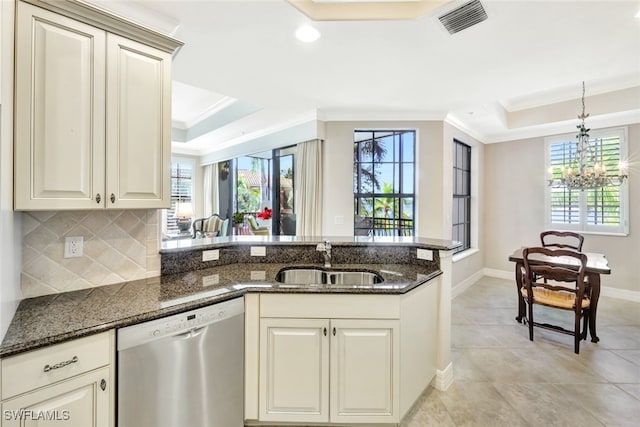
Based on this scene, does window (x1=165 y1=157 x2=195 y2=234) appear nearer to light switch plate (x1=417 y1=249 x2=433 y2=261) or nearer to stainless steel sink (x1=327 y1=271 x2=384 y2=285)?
stainless steel sink (x1=327 y1=271 x2=384 y2=285)

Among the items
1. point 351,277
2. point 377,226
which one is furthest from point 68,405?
point 377,226

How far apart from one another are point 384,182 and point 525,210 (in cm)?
282

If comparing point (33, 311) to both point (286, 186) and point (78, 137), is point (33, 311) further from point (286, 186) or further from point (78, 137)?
point (286, 186)

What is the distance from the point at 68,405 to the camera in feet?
3.81

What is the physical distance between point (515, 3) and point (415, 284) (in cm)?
192

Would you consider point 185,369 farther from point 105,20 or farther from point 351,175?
point 351,175

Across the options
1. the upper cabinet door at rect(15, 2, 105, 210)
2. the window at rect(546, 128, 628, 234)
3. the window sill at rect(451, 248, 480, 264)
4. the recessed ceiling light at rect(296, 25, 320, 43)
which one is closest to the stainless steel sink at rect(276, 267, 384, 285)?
the upper cabinet door at rect(15, 2, 105, 210)

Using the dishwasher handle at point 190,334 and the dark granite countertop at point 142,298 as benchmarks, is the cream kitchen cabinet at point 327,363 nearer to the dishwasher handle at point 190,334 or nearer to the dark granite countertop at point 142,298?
the dark granite countertop at point 142,298

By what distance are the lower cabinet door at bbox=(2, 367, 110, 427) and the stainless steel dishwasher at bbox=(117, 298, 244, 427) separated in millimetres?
60

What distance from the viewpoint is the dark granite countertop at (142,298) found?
116 centimetres

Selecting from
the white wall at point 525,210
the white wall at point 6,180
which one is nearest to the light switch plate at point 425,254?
the white wall at point 6,180

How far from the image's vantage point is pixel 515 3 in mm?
1905

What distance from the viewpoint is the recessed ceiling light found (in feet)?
7.06

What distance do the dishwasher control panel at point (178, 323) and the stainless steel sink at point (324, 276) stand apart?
58 cm
